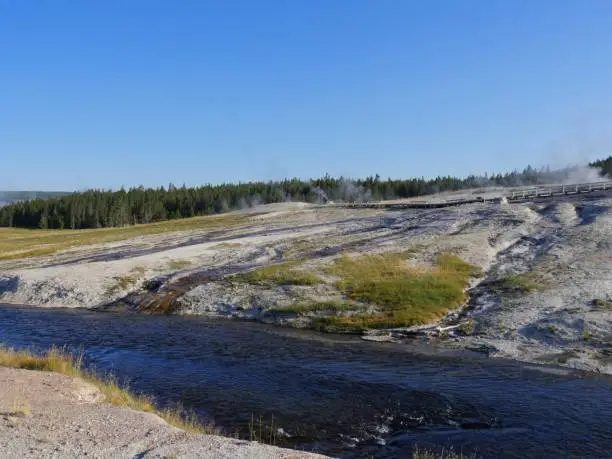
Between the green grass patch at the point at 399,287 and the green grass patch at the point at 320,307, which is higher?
the green grass patch at the point at 399,287

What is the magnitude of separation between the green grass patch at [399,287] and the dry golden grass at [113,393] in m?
18.1

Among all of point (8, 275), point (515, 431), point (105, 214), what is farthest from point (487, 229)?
point (105, 214)

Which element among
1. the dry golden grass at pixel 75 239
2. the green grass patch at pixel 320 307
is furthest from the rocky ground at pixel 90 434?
the dry golden grass at pixel 75 239

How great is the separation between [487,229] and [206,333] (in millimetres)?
39984

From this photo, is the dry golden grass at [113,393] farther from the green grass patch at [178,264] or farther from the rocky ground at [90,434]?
the green grass patch at [178,264]

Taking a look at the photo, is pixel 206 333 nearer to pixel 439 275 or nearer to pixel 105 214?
pixel 439 275

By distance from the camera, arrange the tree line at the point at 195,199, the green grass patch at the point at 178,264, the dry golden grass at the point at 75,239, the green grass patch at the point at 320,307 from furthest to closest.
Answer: the tree line at the point at 195,199
the dry golden grass at the point at 75,239
the green grass patch at the point at 178,264
the green grass patch at the point at 320,307

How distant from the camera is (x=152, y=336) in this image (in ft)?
114

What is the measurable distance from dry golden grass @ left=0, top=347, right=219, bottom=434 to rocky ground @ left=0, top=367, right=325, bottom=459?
0.99 meters

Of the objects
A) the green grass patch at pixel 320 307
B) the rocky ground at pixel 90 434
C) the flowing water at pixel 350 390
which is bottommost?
the flowing water at pixel 350 390

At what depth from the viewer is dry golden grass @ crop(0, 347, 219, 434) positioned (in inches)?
722

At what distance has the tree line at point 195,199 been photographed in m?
175

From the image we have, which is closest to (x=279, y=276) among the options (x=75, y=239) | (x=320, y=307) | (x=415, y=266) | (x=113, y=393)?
(x=320, y=307)

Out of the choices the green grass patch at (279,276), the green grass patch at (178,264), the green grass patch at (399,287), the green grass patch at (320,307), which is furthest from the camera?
the green grass patch at (178,264)
